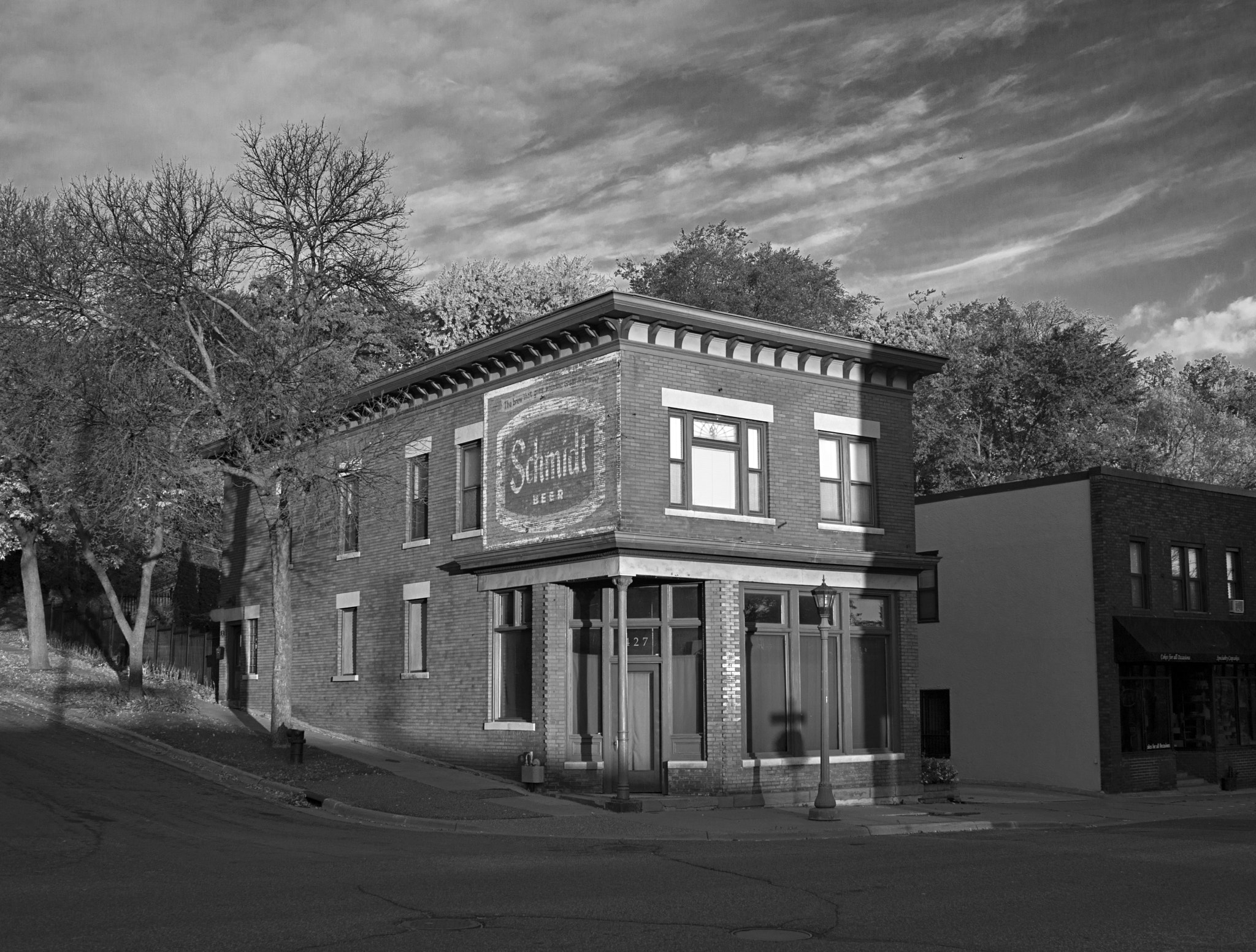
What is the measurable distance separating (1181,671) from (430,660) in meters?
18.8

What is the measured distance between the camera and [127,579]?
5581 cm

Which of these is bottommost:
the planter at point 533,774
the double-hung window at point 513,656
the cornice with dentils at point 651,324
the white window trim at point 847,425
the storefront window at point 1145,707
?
the planter at point 533,774

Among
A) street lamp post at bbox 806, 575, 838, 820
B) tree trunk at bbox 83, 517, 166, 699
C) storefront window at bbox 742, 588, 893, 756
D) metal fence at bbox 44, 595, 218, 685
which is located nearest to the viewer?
street lamp post at bbox 806, 575, 838, 820

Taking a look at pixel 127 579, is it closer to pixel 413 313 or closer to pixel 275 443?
pixel 413 313

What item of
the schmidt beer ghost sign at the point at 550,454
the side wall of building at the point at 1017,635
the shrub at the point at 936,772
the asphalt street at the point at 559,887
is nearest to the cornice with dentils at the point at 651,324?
the schmidt beer ghost sign at the point at 550,454

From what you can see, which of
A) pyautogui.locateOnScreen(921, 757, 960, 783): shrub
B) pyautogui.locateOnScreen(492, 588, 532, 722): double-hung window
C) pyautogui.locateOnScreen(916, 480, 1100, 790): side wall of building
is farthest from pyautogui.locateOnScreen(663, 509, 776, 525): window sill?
pyautogui.locateOnScreen(916, 480, 1100, 790): side wall of building

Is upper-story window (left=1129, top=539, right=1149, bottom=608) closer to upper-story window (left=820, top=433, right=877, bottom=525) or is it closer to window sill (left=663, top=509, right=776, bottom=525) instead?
upper-story window (left=820, top=433, right=877, bottom=525)

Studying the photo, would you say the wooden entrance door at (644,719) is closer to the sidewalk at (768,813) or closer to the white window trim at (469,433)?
the sidewalk at (768,813)

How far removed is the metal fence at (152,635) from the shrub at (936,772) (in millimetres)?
21874

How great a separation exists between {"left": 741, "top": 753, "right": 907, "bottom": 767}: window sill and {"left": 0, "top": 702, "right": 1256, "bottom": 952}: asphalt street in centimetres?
448

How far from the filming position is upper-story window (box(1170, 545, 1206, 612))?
33.2m

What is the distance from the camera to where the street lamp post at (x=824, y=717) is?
862 inches

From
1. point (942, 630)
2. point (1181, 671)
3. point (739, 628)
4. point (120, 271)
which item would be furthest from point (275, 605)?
point (1181, 671)

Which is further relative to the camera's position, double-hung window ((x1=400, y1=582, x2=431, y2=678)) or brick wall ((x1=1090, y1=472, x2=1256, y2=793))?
brick wall ((x1=1090, y1=472, x2=1256, y2=793))
